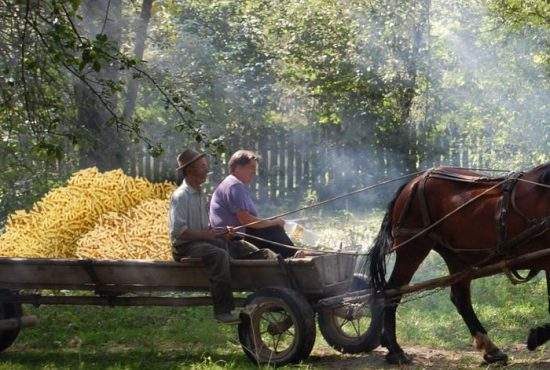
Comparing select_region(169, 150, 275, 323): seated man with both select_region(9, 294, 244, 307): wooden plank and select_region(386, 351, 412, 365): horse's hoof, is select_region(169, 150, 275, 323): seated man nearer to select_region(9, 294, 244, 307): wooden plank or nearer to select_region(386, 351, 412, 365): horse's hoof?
select_region(9, 294, 244, 307): wooden plank

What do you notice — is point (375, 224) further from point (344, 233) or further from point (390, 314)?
point (390, 314)

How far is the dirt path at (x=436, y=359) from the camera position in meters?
7.46

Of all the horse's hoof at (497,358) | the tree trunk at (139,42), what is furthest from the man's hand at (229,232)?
A: the tree trunk at (139,42)

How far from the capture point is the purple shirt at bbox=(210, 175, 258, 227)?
7824 mm

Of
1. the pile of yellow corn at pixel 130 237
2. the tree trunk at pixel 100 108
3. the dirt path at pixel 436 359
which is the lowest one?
the dirt path at pixel 436 359

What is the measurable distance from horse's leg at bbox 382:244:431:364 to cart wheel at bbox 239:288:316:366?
73cm

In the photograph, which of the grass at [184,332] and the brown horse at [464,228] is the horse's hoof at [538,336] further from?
the grass at [184,332]

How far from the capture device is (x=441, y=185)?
7.70 metres

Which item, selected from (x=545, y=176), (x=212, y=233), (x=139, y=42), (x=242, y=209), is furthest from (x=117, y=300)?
(x=139, y=42)

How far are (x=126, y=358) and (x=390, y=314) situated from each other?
7.38 ft

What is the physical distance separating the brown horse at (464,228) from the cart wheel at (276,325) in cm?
78

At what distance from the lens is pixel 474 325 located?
7754 mm

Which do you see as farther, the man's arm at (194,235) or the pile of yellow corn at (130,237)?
the pile of yellow corn at (130,237)

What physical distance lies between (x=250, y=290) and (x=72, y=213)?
2.19 meters
